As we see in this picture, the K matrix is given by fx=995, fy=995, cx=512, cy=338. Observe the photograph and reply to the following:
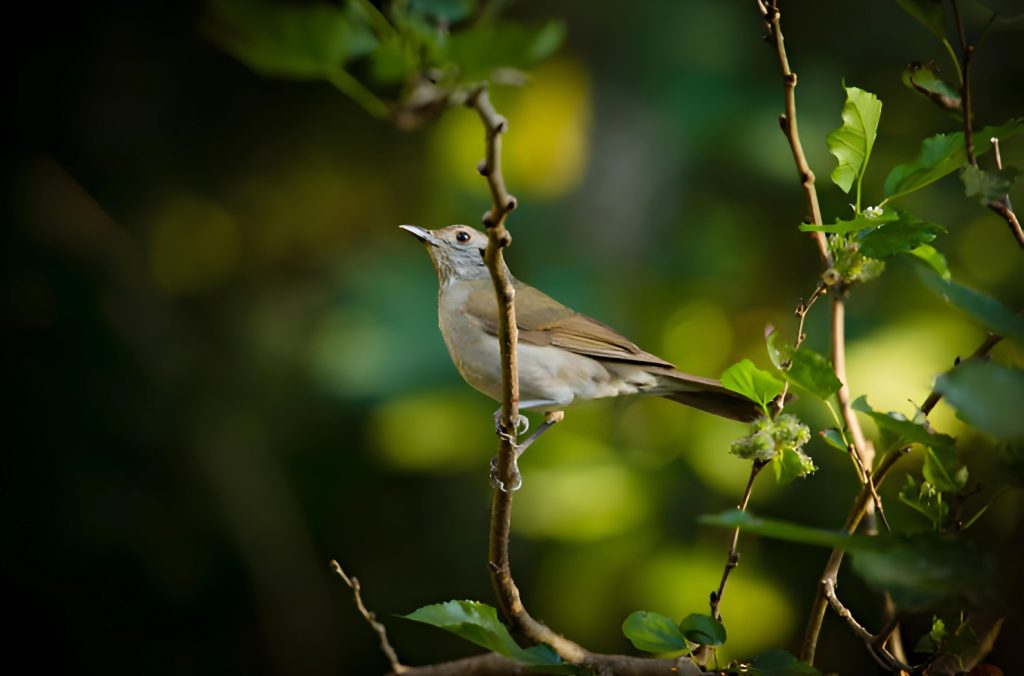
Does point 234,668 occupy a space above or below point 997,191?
below

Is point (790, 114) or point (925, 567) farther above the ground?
point (790, 114)

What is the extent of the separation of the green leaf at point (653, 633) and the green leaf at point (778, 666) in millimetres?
111

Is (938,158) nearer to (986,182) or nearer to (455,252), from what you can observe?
(986,182)

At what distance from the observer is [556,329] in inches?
126

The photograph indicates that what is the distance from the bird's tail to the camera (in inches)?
115

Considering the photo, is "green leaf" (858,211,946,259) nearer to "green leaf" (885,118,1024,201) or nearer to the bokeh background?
"green leaf" (885,118,1024,201)

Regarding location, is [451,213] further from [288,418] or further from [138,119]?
[138,119]

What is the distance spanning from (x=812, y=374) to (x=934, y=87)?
1.58 feet

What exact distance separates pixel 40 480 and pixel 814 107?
4.13 m

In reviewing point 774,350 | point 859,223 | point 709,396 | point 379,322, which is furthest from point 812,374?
point 379,322

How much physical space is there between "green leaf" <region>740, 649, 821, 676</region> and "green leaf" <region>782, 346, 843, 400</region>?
1.28ft

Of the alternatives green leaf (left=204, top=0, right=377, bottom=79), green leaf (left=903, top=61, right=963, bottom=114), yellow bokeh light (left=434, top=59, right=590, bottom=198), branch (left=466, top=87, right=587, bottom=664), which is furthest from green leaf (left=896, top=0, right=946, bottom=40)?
yellow bokeh light (left=434, top=59, right=590, bottom=198)

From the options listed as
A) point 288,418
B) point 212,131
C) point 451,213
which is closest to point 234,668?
point 288,418

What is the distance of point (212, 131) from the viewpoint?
587 centimetres
